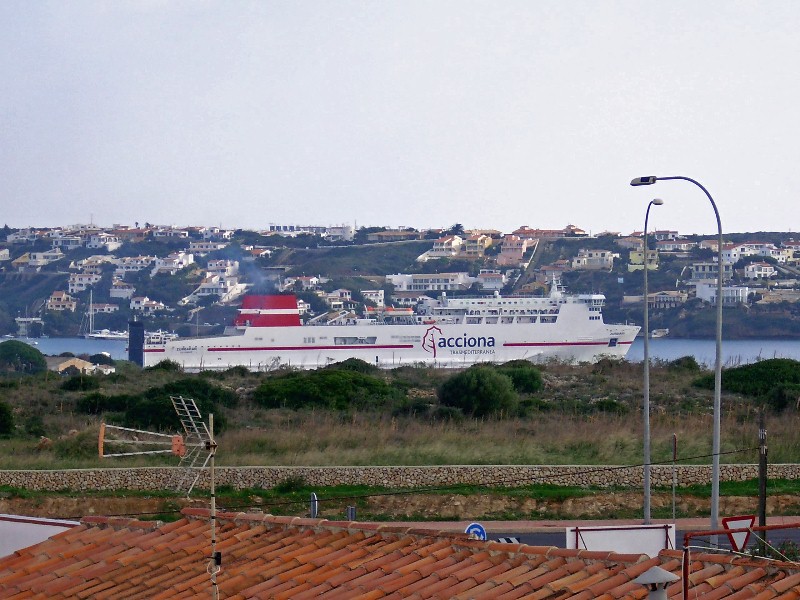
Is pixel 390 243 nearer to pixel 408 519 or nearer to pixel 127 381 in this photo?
pixel 127 381

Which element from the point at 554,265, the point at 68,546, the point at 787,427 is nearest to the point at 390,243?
the point at 554,265

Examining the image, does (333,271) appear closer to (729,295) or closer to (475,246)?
(475,246)

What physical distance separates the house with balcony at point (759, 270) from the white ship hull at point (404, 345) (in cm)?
7002

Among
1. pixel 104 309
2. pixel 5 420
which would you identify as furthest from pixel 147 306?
pixel 5 420

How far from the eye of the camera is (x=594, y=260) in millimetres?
129000

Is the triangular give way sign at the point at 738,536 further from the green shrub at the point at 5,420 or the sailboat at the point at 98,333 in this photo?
the sailboat at the point at 98,333

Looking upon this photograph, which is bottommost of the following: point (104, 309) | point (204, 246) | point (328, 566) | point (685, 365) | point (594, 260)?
point (104, 309)

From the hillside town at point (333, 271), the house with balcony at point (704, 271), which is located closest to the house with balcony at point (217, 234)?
the hillside town at point (333, 271)

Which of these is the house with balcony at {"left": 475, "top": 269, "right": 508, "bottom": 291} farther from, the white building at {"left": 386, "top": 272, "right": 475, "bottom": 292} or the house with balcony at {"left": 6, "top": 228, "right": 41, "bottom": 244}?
the house with balcony at {"left": 6, "top": 228, "right": 41, "bottom": 244}

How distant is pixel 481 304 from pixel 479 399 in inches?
1294

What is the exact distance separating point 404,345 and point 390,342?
647mm

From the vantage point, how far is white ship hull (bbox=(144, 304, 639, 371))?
5219 centimetres

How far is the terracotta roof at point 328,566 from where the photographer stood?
5.49m

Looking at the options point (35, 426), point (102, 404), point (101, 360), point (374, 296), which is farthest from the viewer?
point (374, 296)
